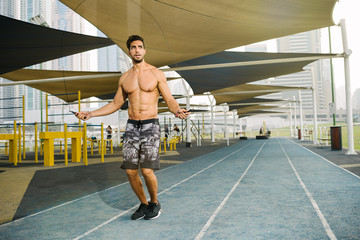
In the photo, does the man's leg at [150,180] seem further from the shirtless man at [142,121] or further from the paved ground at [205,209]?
the paved ground at [205,209]

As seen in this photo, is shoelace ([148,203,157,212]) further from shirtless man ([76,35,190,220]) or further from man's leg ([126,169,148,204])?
man's leg ([126,169,148,204])

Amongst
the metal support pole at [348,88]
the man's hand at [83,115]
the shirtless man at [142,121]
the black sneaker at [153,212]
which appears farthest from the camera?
the metal support pole at [348,88]

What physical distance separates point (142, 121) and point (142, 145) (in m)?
0.26

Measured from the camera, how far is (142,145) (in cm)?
297

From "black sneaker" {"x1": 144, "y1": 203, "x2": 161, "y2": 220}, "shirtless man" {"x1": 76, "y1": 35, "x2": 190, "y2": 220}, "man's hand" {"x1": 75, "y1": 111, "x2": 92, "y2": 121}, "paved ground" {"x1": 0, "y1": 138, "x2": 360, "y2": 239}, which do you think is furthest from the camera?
"black sneaker" {"x1": 144, "y1": 203, "x2": 161, "y2": 220}

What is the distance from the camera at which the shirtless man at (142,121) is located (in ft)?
9.73

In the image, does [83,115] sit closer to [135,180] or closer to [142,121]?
[142,121]

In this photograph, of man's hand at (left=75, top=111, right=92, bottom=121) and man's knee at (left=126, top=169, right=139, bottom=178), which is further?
man's knee at (left=126, top=169, right=139, bottom=178)

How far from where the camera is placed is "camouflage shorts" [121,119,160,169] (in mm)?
2951

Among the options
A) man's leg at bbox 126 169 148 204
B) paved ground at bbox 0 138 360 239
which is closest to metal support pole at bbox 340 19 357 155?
paved ground at bbox 0 138 360 239

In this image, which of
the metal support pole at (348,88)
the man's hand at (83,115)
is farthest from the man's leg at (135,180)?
Answer: the metal support pole at (348,88)

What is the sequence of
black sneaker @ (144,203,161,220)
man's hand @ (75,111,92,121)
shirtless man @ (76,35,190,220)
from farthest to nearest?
black sneaker @ (144,203,161,220)
shirtless man @ (76,35,190,220)
man's hand @ (75,111,92,121)

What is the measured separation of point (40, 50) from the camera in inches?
354

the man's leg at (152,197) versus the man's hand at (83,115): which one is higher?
the man's hand at (83,115)
